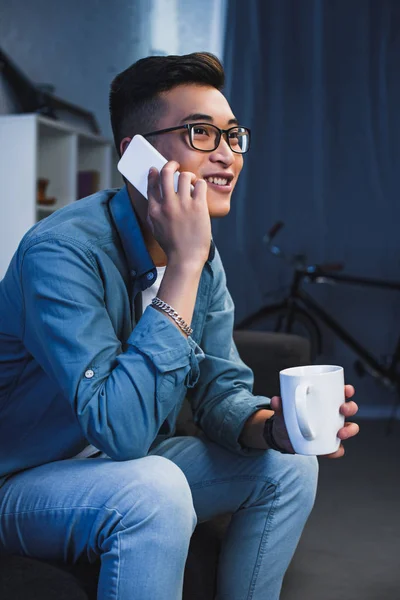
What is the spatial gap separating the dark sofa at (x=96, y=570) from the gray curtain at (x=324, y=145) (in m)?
2.27

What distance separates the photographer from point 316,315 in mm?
4027

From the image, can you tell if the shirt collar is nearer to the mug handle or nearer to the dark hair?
the dark hair

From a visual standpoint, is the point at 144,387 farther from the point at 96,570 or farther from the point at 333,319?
the point at 333,319

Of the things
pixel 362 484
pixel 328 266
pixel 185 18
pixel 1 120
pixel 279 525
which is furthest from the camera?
pixel 185 18

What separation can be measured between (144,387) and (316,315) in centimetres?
310

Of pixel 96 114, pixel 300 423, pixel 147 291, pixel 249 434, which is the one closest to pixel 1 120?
pixel 96 114

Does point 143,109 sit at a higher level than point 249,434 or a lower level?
higher

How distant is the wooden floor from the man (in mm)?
719

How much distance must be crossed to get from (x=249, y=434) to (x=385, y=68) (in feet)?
10.8

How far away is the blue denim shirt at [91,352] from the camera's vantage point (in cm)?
101

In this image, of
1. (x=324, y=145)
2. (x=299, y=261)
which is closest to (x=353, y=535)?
(x=299, y=261)

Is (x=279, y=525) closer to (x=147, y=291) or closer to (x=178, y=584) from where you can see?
(x=178, y=584)

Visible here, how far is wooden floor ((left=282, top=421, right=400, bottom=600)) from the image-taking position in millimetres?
1883

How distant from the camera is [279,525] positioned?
4.06 ft
